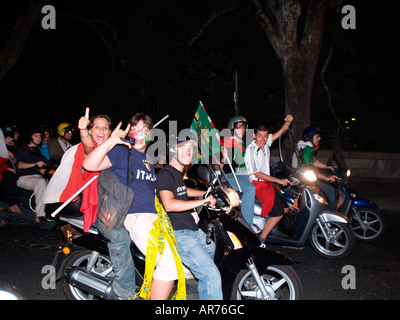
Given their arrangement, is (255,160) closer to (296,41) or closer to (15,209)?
(15,209)

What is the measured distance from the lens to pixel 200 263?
3.25 meters

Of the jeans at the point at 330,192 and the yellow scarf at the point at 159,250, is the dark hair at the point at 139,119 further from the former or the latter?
the jeans at the point at 330,192

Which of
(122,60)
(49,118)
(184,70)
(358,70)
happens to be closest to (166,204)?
(184,70)

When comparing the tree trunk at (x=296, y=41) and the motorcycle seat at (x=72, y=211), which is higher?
the tree trunk at (x=296, y=41)

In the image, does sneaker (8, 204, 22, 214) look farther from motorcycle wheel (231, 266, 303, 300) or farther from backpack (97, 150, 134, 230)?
motorcycle wheel (231, 266, 303, 300)

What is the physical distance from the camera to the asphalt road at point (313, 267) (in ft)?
14.4

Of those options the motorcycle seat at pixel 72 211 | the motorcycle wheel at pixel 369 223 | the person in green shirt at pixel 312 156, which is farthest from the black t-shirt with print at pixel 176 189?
the motorcycle wheel at pixel 369 223

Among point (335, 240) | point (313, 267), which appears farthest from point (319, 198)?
point (313, 267)

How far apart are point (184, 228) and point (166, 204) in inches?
12.8

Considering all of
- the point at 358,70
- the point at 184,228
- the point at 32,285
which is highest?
the point at 358,70

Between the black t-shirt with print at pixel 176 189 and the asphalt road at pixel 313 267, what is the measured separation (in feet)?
2.45

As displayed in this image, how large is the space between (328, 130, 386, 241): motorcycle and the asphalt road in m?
0.21
